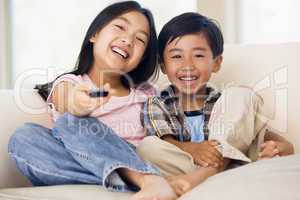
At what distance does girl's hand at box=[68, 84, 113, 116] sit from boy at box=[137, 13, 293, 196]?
15 cm

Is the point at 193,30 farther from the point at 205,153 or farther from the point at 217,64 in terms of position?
the point at 205,153

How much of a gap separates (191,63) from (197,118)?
0.46ft

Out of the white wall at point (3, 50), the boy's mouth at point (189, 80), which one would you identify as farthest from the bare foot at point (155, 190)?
the white wall at point (3, 50)

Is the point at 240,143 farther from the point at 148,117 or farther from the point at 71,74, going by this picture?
the point at 71,74

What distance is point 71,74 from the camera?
4.02ft

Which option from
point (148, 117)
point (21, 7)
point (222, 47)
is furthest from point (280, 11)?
point (21, 7)

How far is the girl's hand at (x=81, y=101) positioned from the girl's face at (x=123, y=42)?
142 millimetres

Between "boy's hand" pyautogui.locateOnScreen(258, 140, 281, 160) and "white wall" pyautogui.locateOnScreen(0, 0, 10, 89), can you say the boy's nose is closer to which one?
"boy's hand" pyautogui.locateOnScreen(258, 140, 281, 160)

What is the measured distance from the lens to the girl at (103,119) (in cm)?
89

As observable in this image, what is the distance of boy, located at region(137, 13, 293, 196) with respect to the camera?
1.00m

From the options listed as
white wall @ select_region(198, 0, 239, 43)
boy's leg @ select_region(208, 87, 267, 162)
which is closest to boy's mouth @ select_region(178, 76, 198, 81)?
boy's leg @ select_region(208, 87, 267, 162)

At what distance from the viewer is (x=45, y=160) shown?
3.11ft

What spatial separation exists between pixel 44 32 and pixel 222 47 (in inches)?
51.7

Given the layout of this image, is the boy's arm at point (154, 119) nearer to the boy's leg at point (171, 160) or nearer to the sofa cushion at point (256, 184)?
the boy's leg at point (171, 160)
